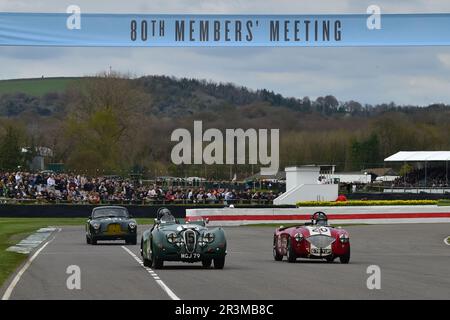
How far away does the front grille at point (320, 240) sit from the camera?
2366 cm

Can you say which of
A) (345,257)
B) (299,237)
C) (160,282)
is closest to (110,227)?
(299,237)

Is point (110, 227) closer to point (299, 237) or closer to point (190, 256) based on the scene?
point (299, 237)

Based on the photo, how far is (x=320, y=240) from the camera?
23688 millimetres

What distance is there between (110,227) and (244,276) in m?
14.9

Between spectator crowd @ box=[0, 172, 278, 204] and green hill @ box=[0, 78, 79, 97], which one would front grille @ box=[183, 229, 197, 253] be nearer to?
spectator crowd @ box=[0, 172, 278, 204]

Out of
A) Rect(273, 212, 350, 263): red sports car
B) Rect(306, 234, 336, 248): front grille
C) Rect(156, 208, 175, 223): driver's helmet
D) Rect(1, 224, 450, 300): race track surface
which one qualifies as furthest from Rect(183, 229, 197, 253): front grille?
Rect(306, 234, 336, 248): front grille

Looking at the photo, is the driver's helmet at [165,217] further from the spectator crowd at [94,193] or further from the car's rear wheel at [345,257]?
the spectator crowd at [94,193]

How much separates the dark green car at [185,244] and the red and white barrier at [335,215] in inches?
1068

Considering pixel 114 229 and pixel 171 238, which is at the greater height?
pixel 171 238

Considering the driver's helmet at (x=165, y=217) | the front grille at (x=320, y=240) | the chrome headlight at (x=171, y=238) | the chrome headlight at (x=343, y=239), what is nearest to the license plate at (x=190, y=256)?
the chrome headlight at (x=171, y=238)

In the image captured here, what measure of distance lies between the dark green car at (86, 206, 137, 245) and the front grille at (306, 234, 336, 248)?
11.2 metres

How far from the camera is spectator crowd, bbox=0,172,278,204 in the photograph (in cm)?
5550
